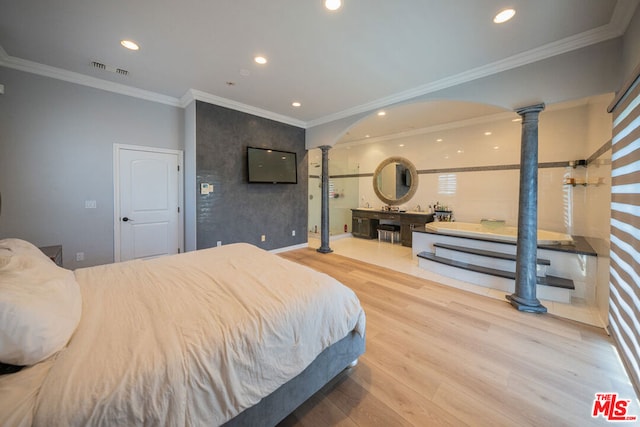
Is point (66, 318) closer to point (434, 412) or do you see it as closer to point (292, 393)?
point (292, 393)

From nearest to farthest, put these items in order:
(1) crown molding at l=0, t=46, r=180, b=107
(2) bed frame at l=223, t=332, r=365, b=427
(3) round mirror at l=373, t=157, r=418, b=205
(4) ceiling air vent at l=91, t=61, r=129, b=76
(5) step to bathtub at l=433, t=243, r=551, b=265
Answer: (2) bed frame at l=223, t=332, r=365, b=427 → (1) crown molding at l=0, t=46, r=180, b=107 → (4) ceiling air vent at l=91, t=61, r=129, b=76 → (5) step to bathtub at l=433, t=243, r=551, b=265 → (3) round mirror at l=373, t=157, r=418, b=205

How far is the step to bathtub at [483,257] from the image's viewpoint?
3164 mm

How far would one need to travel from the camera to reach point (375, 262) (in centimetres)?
441

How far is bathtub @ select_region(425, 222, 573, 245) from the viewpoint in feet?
10.9

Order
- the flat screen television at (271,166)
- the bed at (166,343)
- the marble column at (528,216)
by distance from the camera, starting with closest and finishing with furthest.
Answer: the bed at (166,343) < the marble column at (528,216) < the flat screen television at (271,166)

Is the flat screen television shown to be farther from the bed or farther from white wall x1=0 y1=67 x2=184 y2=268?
the bed

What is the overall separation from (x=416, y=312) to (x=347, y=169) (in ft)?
17.6

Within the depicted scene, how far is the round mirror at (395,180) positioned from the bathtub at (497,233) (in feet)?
5.08

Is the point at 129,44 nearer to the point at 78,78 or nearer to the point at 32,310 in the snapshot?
the point at 78,78

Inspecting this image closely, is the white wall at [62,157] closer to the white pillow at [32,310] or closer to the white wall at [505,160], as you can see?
the white pillow at [32,310]

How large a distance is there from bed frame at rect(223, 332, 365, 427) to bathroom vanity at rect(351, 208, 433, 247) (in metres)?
3.72

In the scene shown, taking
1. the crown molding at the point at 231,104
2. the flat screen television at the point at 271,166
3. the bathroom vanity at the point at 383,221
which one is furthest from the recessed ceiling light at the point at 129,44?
the bathroom vanity at the point at 383,221

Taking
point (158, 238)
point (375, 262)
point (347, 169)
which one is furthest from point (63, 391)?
point (347, 169)

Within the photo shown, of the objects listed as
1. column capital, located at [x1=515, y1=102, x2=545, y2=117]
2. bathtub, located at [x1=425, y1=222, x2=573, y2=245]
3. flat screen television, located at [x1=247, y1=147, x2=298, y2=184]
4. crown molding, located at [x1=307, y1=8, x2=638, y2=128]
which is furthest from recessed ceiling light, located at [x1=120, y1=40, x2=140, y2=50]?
bathtub, located at [x1=425, y1=222, x2=573, y2=245]
